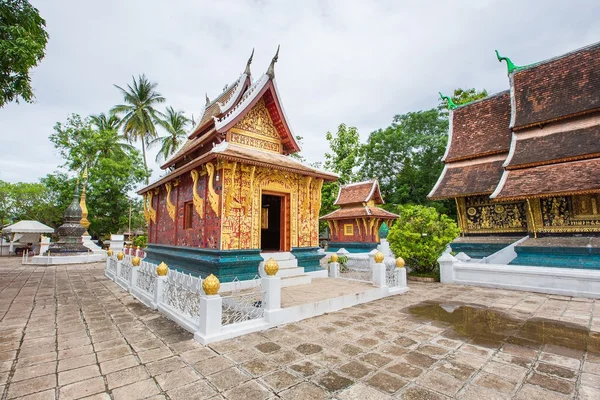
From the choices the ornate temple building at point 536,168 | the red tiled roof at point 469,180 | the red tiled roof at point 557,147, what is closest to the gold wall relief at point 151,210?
the red tiled roof at point 469,180

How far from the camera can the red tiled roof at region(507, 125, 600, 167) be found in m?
9.09

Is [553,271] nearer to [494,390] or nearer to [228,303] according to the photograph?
[494,390]

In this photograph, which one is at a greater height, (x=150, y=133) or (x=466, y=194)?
(x=150, y=133)

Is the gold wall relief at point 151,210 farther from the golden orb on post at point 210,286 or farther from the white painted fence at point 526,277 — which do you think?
the white painted fence at point 526,277

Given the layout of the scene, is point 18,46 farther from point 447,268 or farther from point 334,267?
point 447,268

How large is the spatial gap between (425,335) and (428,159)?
2495cm

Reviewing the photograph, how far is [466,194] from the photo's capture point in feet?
39.0

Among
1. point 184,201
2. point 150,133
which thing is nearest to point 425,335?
point 184,201

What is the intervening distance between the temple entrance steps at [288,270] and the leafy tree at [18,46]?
771cm

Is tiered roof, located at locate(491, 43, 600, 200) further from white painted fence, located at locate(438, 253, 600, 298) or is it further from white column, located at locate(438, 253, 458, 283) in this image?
white column, located at locate(438, 253, 458, 283)

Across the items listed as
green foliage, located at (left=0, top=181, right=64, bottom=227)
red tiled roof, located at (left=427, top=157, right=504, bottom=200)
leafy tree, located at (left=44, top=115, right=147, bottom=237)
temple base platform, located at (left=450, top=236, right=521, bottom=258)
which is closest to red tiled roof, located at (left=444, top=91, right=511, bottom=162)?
red tiled roof, located at (left=427, top=157, right=504, bottom=200)

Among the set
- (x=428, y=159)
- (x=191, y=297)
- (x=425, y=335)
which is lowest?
(x=425, y=335)

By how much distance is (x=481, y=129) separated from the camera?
13594 millimetres

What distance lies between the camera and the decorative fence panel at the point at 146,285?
6.32 m
